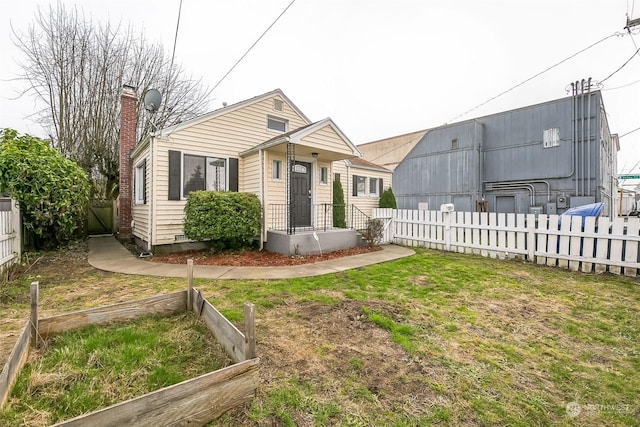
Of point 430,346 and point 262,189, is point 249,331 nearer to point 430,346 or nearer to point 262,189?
point 430,346

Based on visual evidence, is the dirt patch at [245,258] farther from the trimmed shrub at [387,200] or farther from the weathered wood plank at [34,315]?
the trimmed shrub at [387,200]

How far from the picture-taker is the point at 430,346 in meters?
2.79

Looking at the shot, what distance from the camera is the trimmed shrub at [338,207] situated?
36.6 feet

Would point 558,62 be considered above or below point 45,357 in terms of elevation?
above

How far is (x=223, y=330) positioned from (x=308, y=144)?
6413 millimetres

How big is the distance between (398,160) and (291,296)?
20.5 meters

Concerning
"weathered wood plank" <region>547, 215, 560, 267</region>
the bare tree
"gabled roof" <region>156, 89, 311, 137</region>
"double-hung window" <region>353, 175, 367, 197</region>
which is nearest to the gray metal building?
"double-hung window" <region>353, 175, 367, 197</region>

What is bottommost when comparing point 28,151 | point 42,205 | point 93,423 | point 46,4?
point 93,423

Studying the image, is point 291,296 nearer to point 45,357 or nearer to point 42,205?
point 45,357

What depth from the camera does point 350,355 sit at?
2.61 metres

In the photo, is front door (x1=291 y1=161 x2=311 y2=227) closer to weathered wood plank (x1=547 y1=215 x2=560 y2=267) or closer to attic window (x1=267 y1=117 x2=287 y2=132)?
attic window (x1=267 y1=117 x2=287 y2=132)

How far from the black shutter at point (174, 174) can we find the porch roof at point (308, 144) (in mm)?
1925

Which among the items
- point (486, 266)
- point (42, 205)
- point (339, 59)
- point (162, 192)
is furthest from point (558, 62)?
point (42, 205)

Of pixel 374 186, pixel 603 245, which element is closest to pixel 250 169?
pixel 374 186
